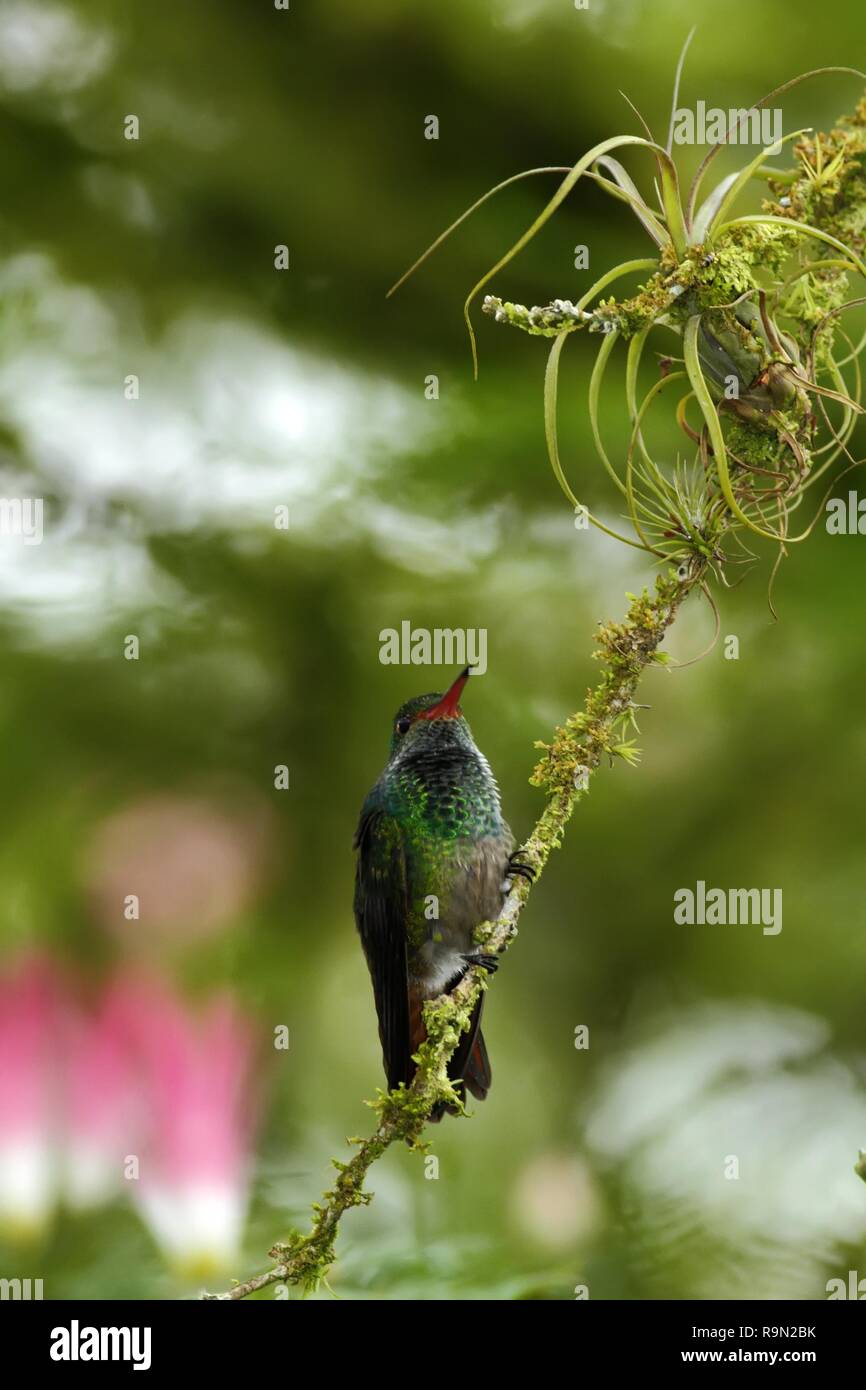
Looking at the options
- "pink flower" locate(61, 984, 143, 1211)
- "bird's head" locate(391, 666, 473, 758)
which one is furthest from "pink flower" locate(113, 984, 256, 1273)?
"bird's head" locate(391, 666, 473, 758)

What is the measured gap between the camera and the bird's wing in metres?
1.28

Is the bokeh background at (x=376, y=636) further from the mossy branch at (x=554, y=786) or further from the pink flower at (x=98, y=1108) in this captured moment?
the mossy branch at (x=554, y=786)

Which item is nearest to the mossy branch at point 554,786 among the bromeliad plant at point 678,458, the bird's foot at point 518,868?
the bromeliad plant at point 678,458

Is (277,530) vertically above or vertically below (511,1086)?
above

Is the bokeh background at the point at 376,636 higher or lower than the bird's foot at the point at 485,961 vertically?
higher

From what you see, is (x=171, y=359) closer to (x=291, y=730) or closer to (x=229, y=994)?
(x=291, y=730)

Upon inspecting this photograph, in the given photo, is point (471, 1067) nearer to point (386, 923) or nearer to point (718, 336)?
point (386, 923)

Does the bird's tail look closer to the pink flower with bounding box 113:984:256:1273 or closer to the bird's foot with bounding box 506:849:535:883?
the bird's foot with bounding box 506:849:535:883

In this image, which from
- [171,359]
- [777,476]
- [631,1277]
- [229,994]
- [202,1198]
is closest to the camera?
[777,476]

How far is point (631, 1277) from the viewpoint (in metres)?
1.77

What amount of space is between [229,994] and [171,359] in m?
0.95

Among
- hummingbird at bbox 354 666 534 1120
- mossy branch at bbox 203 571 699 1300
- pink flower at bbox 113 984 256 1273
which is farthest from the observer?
pink flower at bbox 113 984 256 1273

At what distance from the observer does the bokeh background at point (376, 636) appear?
1901mm

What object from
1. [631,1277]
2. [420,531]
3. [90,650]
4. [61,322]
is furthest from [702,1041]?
[61,322]
